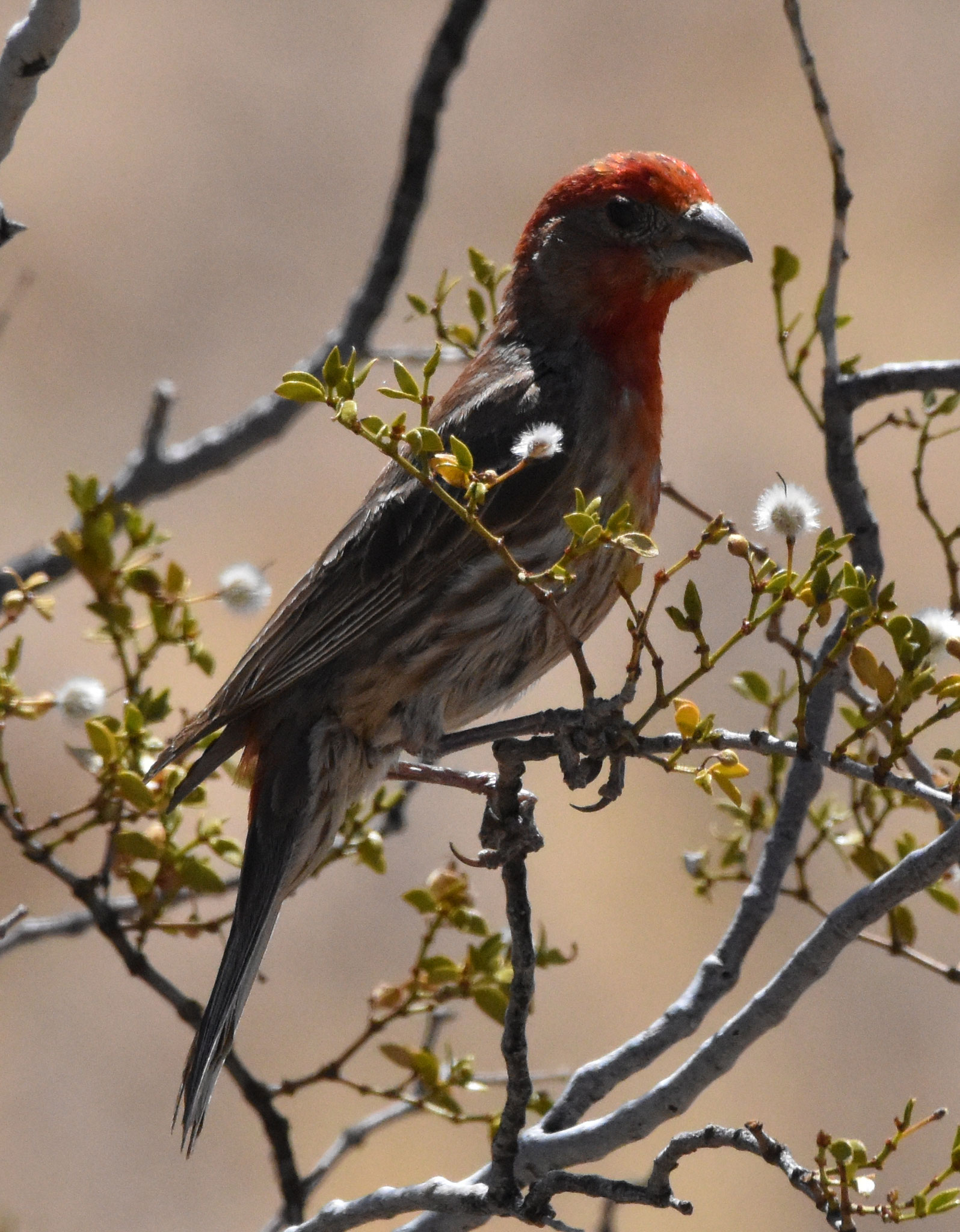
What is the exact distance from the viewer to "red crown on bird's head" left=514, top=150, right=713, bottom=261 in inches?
164

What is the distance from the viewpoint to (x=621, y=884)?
27.3ft

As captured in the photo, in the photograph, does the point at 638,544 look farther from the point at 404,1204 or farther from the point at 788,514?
the point at 404,1204

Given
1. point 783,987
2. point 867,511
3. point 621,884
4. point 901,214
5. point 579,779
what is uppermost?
point 901,214

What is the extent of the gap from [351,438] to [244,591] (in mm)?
7111

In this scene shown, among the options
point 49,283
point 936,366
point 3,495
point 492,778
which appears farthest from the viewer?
point 49,283

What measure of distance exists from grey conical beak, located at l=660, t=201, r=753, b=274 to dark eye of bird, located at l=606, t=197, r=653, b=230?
90mm

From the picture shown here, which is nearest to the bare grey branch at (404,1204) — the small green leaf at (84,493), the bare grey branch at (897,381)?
the small green leaf at (84,493)

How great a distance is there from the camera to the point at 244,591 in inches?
133

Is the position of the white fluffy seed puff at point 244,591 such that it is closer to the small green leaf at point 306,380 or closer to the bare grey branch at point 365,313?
the bare grey branch at point 365,313

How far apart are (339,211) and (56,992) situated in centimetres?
638

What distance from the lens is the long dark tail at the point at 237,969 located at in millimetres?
3342

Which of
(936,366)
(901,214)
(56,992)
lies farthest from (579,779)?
(901,214)

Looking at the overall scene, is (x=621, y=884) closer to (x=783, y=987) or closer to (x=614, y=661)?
(x=614, y=661)

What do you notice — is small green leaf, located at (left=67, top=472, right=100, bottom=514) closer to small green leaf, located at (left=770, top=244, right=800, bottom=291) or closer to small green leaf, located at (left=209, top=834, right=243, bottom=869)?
small green leaf, located at (left=209, top=834, right=243, bottom=869)
